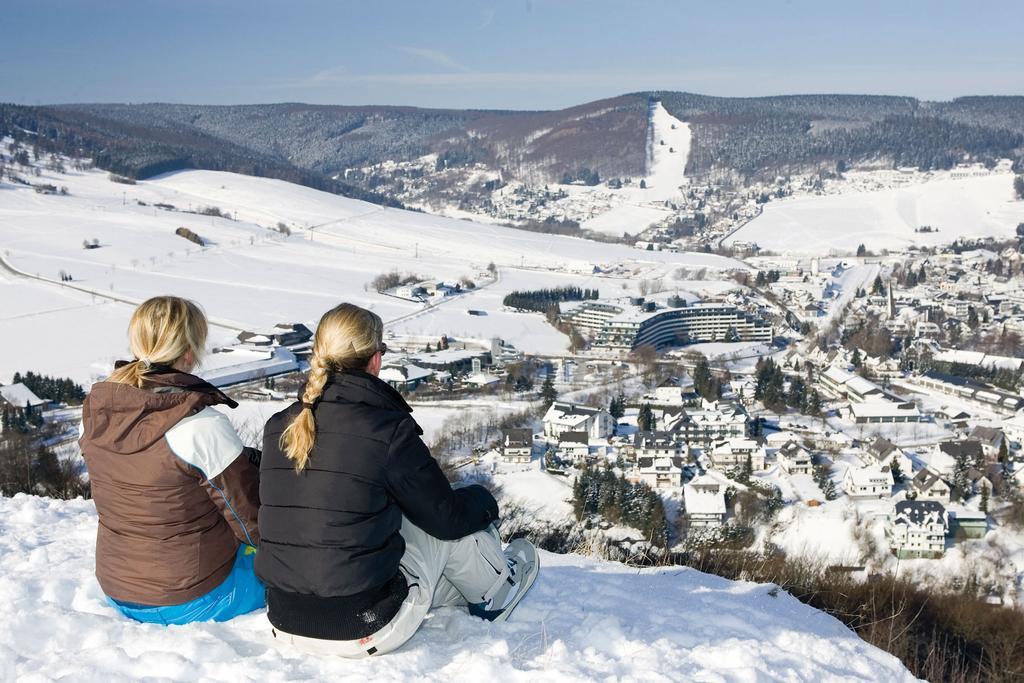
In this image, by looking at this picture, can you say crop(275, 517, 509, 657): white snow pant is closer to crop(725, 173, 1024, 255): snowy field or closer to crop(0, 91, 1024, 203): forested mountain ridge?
crop(725, 173, 1024, 255): snowy field

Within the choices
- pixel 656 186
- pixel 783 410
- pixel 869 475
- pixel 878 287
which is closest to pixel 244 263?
pixel 783 410

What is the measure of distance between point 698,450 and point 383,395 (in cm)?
940

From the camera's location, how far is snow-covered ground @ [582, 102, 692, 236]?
42.8 meters

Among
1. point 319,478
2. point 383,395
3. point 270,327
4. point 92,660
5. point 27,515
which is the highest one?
point 383,395

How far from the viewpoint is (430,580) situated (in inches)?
59.2

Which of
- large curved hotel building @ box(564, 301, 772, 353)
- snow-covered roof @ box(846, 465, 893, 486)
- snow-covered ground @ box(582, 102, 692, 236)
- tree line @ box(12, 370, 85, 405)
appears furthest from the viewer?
snow-covered ground @ box(582, 102, 692, 236)

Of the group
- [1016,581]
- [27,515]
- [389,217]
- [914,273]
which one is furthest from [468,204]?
[27,515]

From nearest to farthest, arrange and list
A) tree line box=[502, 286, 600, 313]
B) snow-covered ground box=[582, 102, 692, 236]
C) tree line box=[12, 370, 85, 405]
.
Answer: 1. tree line box=[12, 370, 85, 405]
2. tree line box=[502, 286, 600, 313]
3. snow-covered ground box=[582, 102, 692, 236]

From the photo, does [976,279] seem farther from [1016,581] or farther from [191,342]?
[191,342]

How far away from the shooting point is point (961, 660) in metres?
2.16

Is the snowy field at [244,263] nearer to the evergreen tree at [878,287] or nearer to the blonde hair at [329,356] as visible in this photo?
the evergreen tree at [878,287]

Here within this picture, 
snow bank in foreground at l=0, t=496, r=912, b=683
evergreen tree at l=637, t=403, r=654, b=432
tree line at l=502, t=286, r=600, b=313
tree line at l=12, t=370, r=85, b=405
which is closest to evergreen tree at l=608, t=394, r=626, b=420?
evergreen tree at l=637, t=403, r=654, b=432

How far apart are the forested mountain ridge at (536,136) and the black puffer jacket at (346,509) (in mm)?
45164

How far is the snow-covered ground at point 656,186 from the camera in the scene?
4278cm
